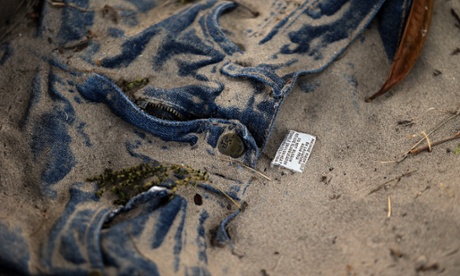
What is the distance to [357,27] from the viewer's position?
2201 mm

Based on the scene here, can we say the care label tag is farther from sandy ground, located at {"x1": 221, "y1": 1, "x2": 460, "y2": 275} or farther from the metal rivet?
the metal rivet

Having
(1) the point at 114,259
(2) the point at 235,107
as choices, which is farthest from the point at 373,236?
(1) the point at 114,259

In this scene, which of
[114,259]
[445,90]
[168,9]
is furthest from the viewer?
[168,9]

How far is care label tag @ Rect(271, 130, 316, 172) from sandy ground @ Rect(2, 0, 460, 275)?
0.09 feet

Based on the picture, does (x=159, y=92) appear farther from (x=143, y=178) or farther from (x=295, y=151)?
(x=295, y=151)

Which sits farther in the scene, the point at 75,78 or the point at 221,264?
the point at 75,78

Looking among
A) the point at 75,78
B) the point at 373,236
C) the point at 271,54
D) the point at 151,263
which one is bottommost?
the point at 373,236

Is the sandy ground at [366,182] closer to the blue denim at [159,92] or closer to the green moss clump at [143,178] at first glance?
the blue denim at [159,92]

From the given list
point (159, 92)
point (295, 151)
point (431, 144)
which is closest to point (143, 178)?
point (159, 92)

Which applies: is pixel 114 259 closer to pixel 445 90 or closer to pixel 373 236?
pixel 373 236

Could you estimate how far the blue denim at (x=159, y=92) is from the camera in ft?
5.14

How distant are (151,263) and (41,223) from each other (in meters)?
0.42

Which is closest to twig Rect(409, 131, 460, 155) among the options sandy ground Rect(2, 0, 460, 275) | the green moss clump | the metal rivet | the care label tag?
sandy ground Rect(2, 0, 460, 275)

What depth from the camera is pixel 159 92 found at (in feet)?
6.44
